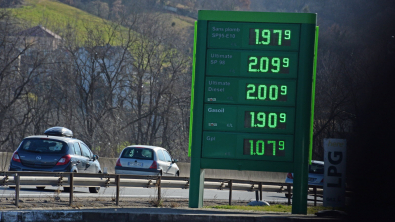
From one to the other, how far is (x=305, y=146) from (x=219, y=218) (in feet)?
9.93

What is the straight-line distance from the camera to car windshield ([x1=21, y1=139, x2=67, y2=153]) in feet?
52.4

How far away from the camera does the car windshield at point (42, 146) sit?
629 inches

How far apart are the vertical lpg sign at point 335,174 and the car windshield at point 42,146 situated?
816 cm

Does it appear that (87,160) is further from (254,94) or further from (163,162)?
(254,94)

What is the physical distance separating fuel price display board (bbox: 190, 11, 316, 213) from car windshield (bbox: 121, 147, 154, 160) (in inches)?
368

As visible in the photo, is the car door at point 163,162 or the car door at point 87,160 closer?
the car door at point 87,160

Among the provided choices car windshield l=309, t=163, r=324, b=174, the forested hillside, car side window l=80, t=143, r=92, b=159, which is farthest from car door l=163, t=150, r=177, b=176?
the forested hillside

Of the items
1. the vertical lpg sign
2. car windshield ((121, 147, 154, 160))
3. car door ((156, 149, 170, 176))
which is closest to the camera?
the vertical lpg sign

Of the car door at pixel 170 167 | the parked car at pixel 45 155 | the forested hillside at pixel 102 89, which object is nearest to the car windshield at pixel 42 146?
the parked car at pixel 45 155

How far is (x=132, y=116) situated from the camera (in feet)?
171

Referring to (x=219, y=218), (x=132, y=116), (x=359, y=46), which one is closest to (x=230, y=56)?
(x=219, y=218)

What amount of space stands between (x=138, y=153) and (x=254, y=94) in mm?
10259

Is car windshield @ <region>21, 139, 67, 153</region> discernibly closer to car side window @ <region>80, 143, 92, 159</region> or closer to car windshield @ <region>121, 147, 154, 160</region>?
car side window @ <region>80, 143, 92, 159</region>

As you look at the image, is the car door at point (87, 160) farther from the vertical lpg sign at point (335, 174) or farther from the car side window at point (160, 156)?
the vertical lpg sign at point (335, 174)
